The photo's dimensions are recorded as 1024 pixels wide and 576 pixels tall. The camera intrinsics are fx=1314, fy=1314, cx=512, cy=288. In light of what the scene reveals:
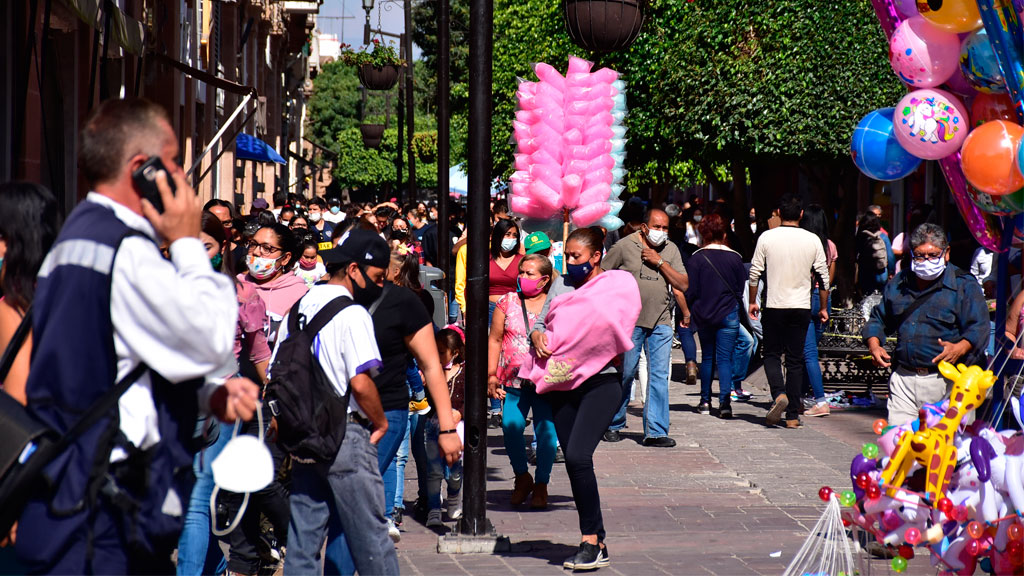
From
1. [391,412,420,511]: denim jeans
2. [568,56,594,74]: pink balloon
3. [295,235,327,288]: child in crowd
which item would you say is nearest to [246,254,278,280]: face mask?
[391,412,420,511]: denim jeans

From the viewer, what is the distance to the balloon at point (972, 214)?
656 centimetres

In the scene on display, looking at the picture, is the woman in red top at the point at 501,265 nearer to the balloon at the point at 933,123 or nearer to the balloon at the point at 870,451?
the balloon at the point at 933,123

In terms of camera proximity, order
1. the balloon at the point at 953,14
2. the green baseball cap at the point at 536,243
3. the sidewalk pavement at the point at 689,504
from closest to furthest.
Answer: the balloon at the point at 953,14, the sidewalk pavement at the point at 689,504, the green baseball cap at the point at 536,243

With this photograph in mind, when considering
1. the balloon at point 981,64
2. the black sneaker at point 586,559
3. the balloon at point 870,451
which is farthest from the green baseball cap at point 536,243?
the balloon at point 870,451

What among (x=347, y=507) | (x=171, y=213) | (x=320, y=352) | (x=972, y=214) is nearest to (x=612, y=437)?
(x=972, y=214)

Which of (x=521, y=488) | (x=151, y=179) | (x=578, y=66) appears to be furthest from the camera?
(x=578, y=66)

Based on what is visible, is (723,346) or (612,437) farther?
(723,346)

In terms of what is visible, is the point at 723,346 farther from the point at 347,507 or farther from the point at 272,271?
the point at 347,507

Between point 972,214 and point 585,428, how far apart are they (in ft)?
7.43

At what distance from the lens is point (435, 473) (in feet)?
26.8

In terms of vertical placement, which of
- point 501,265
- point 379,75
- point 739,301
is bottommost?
point 739,301

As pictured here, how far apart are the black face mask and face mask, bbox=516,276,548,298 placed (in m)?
2.62

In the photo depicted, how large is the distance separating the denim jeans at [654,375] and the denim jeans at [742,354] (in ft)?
7.26

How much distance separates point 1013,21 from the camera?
5.85 meters
